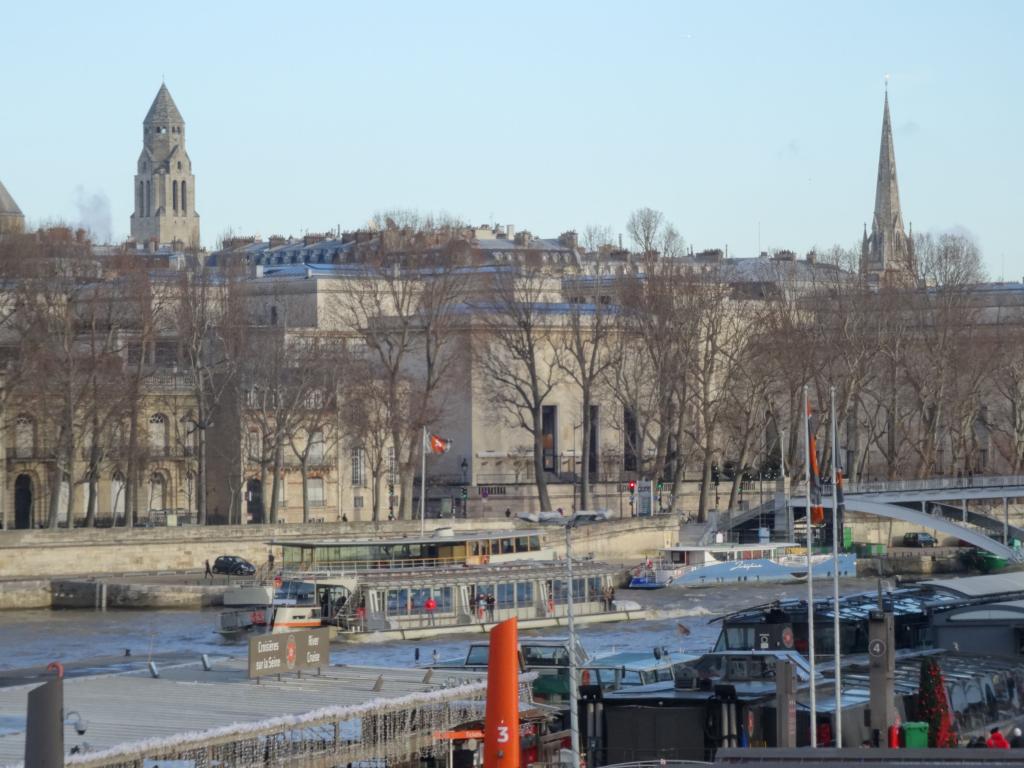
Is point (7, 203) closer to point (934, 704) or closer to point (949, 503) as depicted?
point (949, 503)

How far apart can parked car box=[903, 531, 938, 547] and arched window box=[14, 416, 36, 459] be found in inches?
1026

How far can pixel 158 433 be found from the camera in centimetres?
6756

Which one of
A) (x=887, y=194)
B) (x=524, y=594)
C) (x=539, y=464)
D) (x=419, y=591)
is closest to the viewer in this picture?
(x=419, y=591)

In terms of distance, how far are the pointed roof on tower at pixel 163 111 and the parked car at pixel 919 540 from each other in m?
86.0

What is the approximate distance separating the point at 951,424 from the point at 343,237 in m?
44.2

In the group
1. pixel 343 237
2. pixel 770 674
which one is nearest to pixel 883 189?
pixel 343 237

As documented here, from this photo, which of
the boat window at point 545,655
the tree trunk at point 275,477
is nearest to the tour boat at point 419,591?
the tree trunk at point 275,477

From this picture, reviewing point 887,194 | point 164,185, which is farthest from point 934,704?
point 164,185

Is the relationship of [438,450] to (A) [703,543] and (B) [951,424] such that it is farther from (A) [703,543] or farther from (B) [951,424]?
(B) [951,424]

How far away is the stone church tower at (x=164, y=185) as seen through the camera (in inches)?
5999

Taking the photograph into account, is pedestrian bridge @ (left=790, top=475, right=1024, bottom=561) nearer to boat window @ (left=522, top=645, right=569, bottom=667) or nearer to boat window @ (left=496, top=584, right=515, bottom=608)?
boat window @ (left=496, top=584, right=515, bottom=608)

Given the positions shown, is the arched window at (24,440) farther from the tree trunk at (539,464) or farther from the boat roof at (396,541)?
the boat roof at (396,541)

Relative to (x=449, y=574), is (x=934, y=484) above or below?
above

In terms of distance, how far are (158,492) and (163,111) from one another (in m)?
85.7
